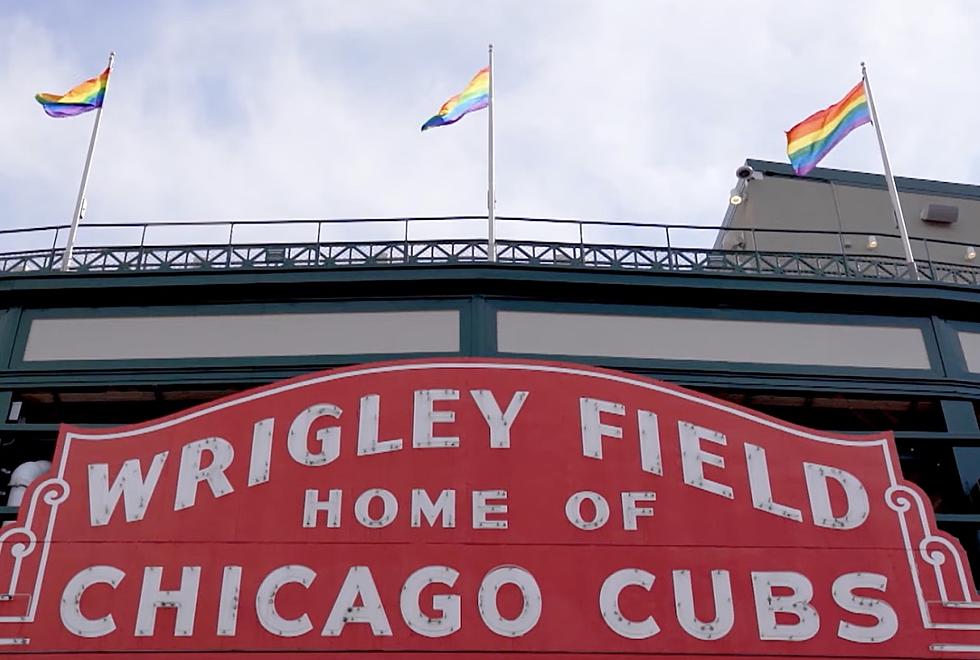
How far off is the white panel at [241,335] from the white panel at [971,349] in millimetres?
6978

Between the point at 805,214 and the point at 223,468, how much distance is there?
56.5ft

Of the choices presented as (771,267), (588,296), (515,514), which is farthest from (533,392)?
(771,267)

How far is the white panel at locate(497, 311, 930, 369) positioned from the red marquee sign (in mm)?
1474

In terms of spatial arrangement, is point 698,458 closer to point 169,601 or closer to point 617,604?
point 617,604

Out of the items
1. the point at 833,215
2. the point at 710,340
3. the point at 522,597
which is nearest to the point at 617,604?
the point at 522,597

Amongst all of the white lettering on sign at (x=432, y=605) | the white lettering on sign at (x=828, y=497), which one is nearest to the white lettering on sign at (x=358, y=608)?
the white lettering on sign at (x=432, y=605)

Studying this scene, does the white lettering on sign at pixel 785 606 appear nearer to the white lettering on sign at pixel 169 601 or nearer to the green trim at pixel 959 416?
the green trim at pixel 959 416

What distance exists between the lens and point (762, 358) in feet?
46.9

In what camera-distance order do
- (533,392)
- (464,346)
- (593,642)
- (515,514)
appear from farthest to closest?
(464,346) < (533,392) < (515,514) < (593,642)

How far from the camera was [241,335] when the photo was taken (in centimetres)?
1420

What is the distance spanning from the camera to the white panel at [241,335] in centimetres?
1402

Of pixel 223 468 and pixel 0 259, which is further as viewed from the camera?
pixel 0 259

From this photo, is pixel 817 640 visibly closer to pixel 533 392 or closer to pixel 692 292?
pixel 533 392

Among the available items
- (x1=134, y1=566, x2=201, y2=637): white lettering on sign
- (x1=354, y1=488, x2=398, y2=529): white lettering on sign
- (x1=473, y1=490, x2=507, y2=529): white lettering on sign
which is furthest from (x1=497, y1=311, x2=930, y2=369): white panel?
(x1=134, y1=566, x2=201, y2=637): white lettering on sign
